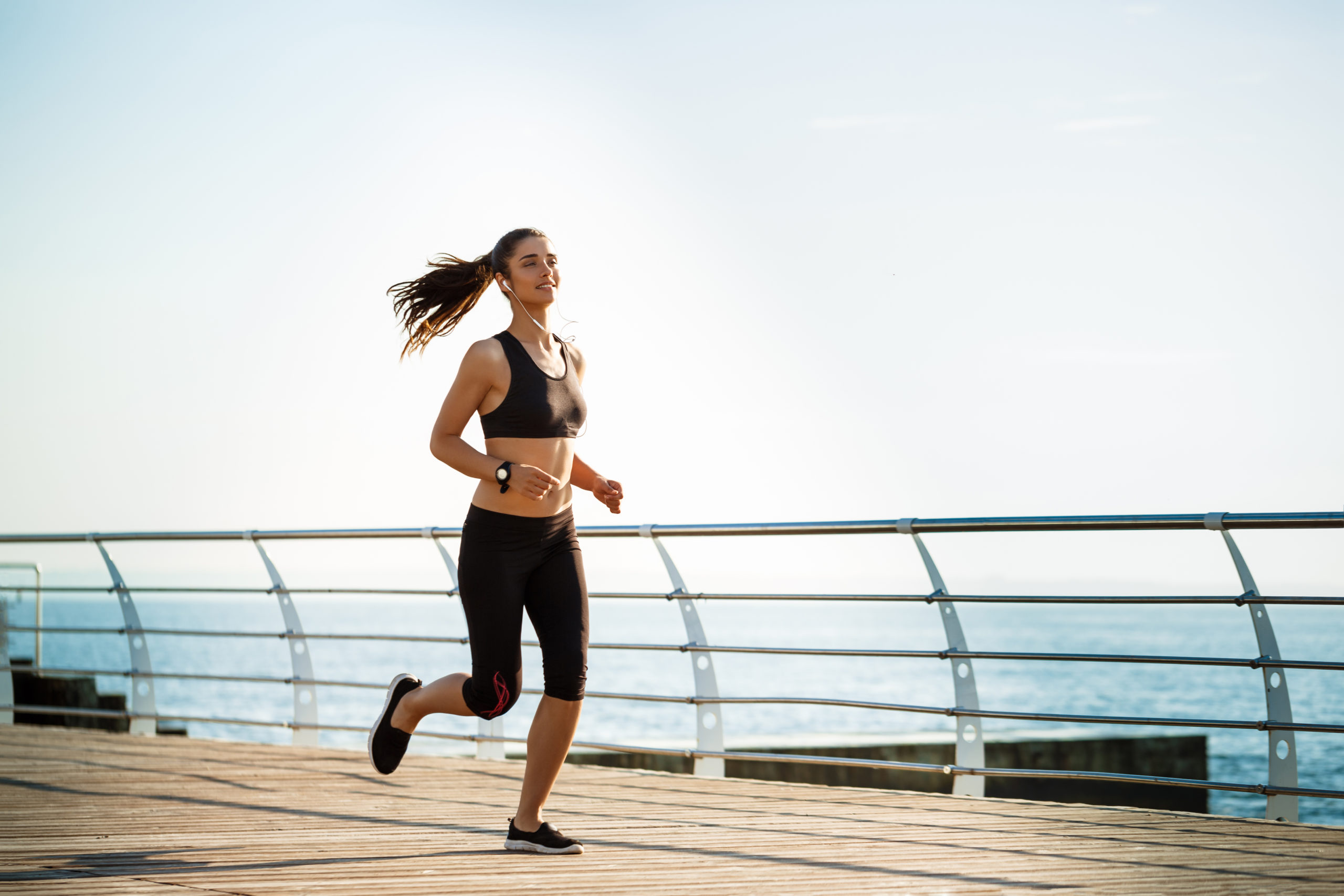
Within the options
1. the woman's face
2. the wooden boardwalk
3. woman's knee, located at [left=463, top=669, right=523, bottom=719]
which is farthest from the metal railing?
the woman's face

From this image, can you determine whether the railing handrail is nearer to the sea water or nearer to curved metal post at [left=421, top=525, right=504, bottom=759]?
curved metal post at [left=421, top=525, right=504, bottom=759]

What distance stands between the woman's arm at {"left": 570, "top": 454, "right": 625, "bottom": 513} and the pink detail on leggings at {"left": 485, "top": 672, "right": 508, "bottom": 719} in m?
0.59

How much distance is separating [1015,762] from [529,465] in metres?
19.7

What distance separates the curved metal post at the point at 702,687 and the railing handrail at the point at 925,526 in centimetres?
14

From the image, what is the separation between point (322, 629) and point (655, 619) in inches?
1678

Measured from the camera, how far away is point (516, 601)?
3.45 meters

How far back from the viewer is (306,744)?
6.48 metres

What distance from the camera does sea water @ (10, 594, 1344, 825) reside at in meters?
46.1

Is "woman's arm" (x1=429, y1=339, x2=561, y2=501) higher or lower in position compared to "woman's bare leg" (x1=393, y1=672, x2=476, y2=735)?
higher

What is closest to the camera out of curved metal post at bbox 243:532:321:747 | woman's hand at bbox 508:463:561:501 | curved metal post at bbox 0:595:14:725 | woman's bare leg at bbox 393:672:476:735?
woman's hand at bbox 508:463:561:501

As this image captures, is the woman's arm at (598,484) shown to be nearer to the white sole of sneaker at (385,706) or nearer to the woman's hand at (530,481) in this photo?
the woman's hand at (530,481)

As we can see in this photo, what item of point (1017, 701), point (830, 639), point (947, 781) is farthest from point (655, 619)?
point (947, 781)

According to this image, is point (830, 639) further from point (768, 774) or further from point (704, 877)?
point (704, 877)

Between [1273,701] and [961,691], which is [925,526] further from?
[1273,701]
